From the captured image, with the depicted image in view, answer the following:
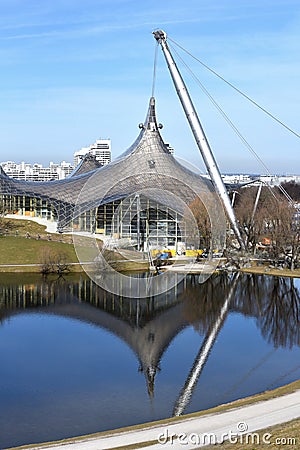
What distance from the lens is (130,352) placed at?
18016 mm

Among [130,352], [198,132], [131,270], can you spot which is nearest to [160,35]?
[198,132]

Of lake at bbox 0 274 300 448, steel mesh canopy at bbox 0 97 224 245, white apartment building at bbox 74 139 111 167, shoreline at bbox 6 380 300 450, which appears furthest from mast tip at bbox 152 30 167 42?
white apartment building at bbox 74 139 111 167

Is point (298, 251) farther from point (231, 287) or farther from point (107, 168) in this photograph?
point (107, 168)

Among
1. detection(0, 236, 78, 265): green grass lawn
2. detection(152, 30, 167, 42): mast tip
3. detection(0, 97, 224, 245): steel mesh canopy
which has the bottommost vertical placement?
detection(0, 236, 78, 265): green grass lawn

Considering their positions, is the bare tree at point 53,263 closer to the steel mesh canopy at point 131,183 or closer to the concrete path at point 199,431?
the steel mesh canopy at point 131,183

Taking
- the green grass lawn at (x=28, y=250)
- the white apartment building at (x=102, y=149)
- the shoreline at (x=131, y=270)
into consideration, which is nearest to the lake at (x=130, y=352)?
the shoreline at (x=131, y=270)

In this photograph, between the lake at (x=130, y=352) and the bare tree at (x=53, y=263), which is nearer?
Answer: the lake at (x=130, y=352)

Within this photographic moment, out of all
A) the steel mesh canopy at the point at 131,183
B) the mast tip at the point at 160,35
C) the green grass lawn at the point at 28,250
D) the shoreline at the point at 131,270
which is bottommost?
the shoreline at the point at 131,270

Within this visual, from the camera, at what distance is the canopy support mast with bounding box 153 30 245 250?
3300cm

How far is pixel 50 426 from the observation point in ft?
41.3

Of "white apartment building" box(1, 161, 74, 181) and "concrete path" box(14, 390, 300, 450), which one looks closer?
"concrete path" box(14, 390, 300, 450)

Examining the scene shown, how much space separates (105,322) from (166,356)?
401 cm

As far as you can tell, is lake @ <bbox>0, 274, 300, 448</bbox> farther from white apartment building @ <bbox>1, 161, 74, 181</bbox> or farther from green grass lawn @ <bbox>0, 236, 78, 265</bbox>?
white apartment building @ <bbox>1, 161, 74, 181</bbox>

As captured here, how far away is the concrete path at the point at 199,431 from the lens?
438 inches
